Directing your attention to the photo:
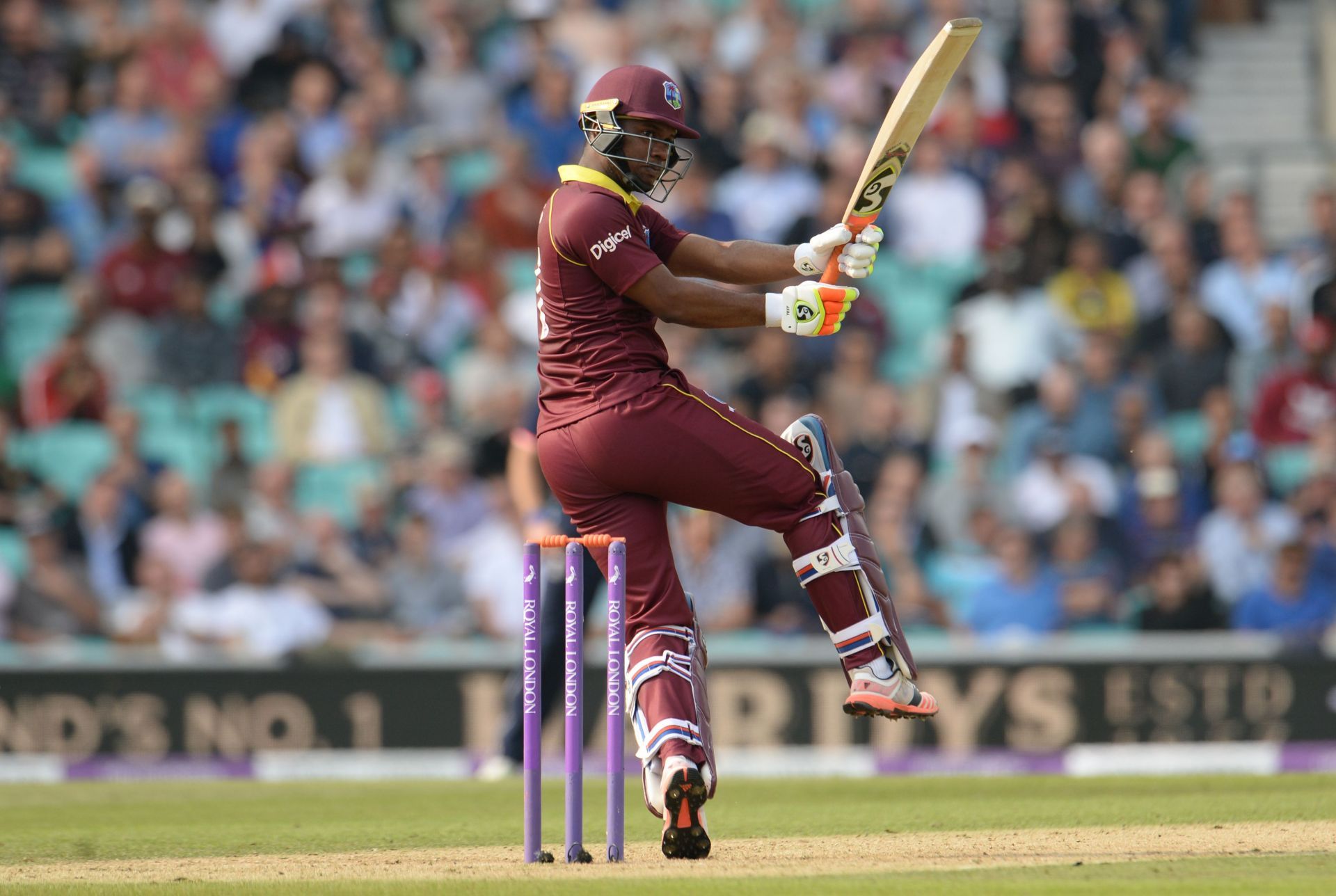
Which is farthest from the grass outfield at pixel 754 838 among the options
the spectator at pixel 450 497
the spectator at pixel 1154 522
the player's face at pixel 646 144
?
the spectator at pixel 450 497

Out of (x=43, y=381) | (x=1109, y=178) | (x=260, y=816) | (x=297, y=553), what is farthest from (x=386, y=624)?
(x=1109, y=178)

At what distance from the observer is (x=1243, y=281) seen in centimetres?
1282

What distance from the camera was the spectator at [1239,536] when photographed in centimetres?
1130

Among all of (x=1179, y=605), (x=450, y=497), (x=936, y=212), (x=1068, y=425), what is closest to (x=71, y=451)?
(x=450, y=497)

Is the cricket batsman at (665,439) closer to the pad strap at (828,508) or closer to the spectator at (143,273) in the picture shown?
the pad strap at (828,508)

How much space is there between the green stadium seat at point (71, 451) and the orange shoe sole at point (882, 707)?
7.78 m

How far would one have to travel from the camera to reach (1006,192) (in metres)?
13.2

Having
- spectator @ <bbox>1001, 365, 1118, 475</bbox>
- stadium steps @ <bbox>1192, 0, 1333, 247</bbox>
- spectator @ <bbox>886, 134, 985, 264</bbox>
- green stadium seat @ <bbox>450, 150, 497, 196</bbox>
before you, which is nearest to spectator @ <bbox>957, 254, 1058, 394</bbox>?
spectator @ <bbox>1001, 365, 1118, 475</bbox>

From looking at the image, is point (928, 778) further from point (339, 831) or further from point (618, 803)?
point (618, 803)

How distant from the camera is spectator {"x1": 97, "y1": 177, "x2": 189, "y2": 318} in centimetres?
1284

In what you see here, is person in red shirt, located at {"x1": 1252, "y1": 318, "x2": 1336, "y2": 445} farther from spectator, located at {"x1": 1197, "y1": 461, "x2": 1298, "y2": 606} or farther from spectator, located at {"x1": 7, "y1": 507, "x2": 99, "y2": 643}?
spectator, located at {"x1": 7, "y1": 507, "x2": 99, "y2": 643}

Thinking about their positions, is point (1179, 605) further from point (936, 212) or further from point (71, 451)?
point (71, 451)

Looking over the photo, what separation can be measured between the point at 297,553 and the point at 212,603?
22.6 inches

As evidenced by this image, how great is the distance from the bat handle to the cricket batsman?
0.04 m
